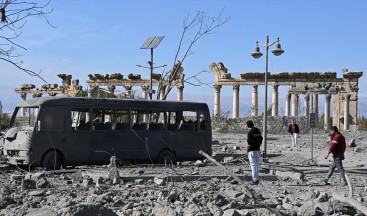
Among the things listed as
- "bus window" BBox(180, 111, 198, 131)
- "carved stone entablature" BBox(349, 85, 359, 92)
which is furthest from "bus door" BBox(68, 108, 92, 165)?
"carved stone entablature" BBox(349, 85, 359, 92)

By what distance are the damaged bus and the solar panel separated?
6637mm

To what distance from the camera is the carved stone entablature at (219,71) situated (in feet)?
199

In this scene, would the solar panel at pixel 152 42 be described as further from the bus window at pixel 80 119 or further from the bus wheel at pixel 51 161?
the bus wheel at pixel 51 161

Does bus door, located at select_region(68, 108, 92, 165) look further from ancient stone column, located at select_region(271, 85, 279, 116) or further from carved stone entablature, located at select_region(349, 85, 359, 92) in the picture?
carved stone entablature, located at select_region(349, 85, 359, 92)

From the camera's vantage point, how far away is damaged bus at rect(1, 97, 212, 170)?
60.3 feet

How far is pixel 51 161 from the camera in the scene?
60.7 ft

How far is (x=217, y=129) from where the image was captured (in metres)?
53.4

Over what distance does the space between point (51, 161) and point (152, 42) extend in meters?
11.1

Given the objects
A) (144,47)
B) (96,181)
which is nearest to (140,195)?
(96,181)

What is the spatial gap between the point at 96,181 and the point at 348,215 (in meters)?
6.15

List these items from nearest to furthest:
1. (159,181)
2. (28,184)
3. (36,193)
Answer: (36,193)
(28,184)
(159,181)

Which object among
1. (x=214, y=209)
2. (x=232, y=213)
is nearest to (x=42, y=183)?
(x=214, y=209)

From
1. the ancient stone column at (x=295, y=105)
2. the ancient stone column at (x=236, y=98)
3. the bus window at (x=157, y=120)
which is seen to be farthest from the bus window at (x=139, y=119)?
the ancient stone column at (x=295, y=105)

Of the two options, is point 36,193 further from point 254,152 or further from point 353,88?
point 353,88
